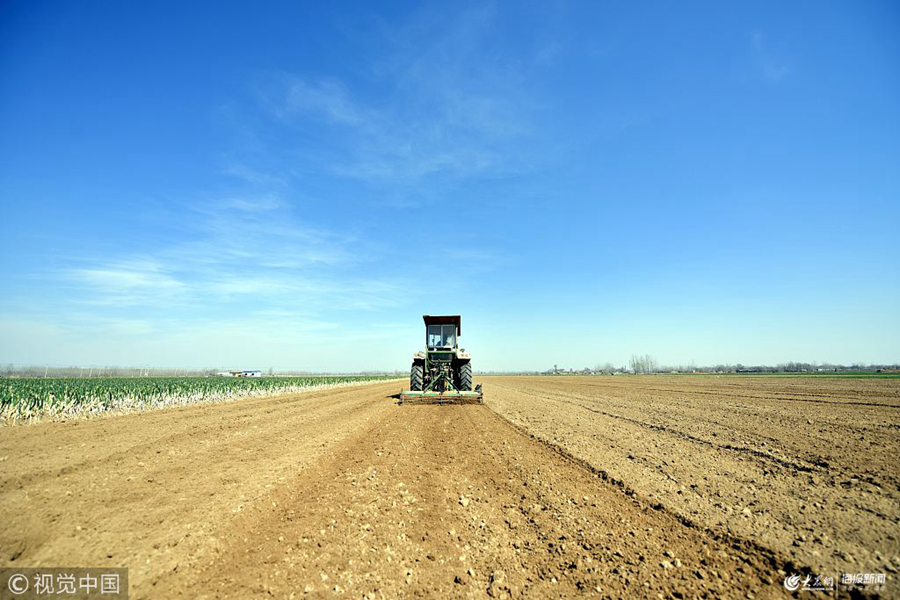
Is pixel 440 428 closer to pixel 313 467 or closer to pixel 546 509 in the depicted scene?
pixel 313 467

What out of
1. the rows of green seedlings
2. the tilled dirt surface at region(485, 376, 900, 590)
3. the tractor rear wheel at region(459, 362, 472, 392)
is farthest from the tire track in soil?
the rows of green seedlings

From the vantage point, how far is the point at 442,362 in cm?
1881

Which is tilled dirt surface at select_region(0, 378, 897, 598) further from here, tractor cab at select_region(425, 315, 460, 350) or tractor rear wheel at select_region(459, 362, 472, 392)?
tractor cab at select_region(425, 315, 460, 350)

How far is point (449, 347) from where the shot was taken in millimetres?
19031

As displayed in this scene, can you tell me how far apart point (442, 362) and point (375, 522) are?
1418 centimetres

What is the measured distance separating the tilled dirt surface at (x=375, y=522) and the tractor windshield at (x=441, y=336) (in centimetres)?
1032

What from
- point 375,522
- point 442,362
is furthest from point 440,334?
point 375,522

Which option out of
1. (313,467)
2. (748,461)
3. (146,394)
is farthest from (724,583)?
(146,394)

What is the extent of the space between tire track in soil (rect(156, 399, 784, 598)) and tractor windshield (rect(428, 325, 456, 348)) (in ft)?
40.6

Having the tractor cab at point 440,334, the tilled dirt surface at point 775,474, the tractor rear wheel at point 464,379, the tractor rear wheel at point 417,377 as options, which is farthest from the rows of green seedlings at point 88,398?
the tilled dirt surface at point 775,474

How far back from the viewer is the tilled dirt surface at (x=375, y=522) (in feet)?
11.3

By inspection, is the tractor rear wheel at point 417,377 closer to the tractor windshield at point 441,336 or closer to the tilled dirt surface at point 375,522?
the tractor windshield at point 441,336

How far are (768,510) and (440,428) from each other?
7966mm

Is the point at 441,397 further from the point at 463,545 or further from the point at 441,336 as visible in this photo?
the point at 463,545
